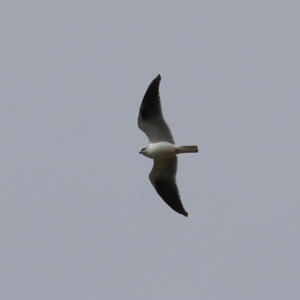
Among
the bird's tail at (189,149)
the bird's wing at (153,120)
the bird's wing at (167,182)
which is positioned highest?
the bird's wing at (153,120)

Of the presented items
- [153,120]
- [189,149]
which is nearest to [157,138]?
[153,120]

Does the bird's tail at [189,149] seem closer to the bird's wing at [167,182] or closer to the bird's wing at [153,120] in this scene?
the bird's wing at [153,120]

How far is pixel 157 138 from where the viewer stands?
62.5ft

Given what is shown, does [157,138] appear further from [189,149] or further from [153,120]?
[189,149]

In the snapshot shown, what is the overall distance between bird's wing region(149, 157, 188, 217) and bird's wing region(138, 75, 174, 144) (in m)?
0.66

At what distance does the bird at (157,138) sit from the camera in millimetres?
18797

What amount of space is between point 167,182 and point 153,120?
151 cm

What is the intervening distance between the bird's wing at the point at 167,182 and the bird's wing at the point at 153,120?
0.66 meters

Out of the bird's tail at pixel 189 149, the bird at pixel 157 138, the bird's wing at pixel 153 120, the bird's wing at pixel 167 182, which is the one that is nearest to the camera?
the bird's tail at pixel 189 149

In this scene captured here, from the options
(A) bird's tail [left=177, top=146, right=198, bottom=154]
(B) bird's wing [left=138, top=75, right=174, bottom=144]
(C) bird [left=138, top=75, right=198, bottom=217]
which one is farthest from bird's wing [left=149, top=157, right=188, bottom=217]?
(A) bird's tail [left=177, top=146, right=198, bottom=154]

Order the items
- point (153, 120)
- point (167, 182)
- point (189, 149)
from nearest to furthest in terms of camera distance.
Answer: point (189, 149), point (153, 120), point (167, 182)

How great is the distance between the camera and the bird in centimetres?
1880

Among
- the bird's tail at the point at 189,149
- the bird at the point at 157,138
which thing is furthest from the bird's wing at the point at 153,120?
the bird's tail at the point at 189,149

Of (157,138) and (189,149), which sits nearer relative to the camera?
(189,149)
